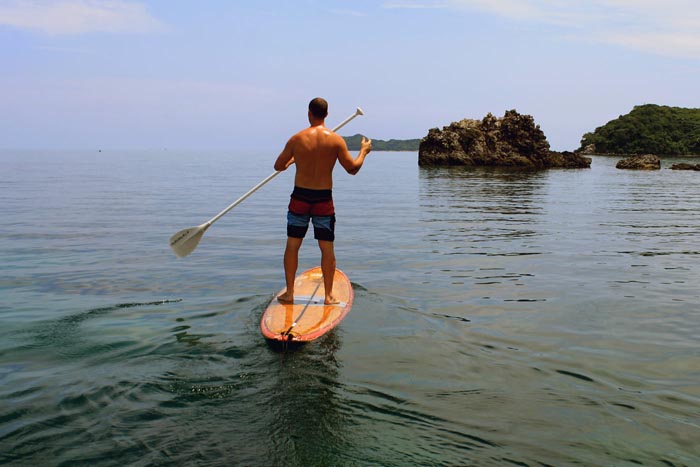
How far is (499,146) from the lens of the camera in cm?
6706

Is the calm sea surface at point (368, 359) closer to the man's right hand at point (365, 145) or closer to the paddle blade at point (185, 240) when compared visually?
the paddle blade at point (185, 240)

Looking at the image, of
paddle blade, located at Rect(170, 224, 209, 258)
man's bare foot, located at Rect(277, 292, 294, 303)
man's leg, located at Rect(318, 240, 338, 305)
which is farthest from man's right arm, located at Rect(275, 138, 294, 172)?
paddle blade, located at Rect(170, 224, 209, 258)

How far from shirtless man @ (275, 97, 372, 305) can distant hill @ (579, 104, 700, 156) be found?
123m

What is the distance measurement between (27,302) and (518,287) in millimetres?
7685

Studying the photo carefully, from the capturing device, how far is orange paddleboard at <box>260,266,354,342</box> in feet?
20.3

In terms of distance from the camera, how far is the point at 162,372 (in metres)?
5.25

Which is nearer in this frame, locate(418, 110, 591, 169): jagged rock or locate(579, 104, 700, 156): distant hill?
locate(418, 110, 591, 169): jagged rock

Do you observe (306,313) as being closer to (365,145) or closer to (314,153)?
(314,153)

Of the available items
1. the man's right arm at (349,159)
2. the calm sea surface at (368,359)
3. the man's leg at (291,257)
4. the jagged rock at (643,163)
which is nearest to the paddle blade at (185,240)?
the calm sea surface at (368,359)

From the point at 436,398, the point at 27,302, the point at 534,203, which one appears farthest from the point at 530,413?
the point at 534,203

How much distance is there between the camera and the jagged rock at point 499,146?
6581 centimetres

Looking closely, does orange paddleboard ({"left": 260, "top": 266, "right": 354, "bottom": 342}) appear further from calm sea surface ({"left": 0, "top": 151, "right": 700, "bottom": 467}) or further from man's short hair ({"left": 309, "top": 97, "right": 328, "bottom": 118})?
man's short hair ({"left": 309, "top": 97, "right": 328, "bottom": 118})

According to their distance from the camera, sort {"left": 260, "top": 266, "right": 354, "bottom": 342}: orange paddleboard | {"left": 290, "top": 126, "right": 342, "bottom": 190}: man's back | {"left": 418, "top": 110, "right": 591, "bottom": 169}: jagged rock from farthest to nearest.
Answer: {"left": 418, "top": 110, "right": 591, "bottom": 169}: jagged rock, {"left": 290, "top": 126, "right": 342, "bottom": 190}: man's back, {"left": 260, "top": 266, "right": 354, "bottom": 342}: orange paddleboard

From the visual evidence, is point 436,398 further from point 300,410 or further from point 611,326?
point 611,326
